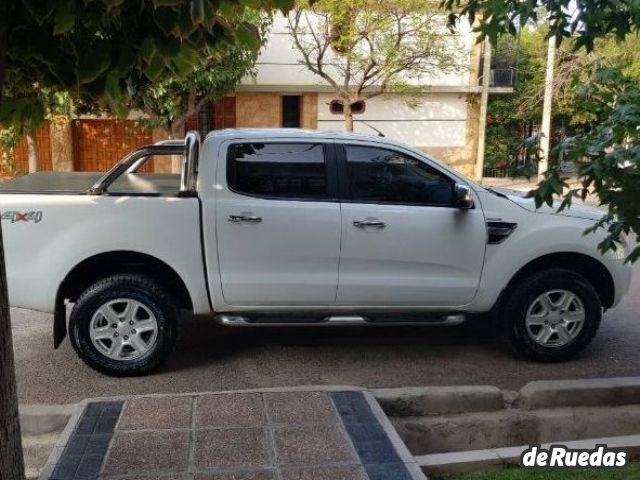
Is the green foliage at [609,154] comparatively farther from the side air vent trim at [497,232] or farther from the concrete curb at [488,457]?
the side air vent trim at [497,232]

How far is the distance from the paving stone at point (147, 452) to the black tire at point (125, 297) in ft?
4.17

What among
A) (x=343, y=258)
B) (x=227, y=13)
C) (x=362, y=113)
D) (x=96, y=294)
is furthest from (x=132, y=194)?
(x=362, y=113)

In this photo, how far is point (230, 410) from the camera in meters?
4.27

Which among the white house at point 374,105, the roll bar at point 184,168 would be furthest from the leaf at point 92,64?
the white house at point 374,105

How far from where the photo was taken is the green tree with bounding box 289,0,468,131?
52.0ft

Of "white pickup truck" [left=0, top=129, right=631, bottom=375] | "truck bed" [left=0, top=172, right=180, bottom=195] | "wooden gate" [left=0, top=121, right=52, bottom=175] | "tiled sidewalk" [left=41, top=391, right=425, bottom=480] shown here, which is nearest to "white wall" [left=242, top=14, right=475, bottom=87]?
"wooden gate" [left=0, top=121, right=52, bottom=175]

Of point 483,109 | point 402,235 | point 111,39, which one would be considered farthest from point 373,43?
point 111,39

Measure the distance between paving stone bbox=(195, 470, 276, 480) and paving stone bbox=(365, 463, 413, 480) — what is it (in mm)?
514

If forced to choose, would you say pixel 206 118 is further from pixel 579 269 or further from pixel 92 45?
pixel 92 45

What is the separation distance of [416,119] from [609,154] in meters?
17.2

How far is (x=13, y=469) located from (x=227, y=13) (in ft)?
6.33

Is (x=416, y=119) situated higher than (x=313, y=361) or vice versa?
(x=416, y=119)

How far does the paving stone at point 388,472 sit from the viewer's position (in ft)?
11.3

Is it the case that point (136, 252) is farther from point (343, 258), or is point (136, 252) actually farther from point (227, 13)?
point (227, 13)
